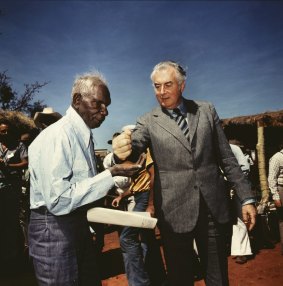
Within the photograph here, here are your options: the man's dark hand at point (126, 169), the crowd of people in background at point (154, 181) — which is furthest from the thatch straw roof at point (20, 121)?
the man's dark hand at point (126, 169)

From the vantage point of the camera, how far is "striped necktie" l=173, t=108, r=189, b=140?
2.36m

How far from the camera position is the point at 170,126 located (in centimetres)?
233

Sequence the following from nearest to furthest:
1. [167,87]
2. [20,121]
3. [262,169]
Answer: [167,87], [262,169], [20,121]

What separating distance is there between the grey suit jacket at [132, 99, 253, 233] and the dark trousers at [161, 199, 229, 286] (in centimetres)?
7

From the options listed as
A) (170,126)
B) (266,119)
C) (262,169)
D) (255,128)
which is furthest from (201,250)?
(255,128)

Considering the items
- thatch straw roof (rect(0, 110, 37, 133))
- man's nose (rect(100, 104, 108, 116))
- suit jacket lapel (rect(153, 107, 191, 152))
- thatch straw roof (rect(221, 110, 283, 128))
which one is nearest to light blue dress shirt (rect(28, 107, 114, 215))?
man's nose (rect(100, 104, 108, 116))

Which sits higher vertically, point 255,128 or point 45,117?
point 255,128

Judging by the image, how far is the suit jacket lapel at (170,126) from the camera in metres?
2.27

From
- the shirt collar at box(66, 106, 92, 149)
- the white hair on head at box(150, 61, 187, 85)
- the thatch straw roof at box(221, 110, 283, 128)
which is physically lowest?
the shirt collar at box(66, 106, 92, 149)

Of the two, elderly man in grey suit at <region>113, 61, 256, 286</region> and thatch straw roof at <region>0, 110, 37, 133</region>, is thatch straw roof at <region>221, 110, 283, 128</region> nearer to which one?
elderly man in grey suit at <region>113, 61, 256, 286</region>

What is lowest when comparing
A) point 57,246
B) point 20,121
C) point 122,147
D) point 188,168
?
point 57,246

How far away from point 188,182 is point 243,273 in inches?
124

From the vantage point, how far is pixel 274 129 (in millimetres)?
11117

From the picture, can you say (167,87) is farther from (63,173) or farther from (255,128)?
(255,128)
